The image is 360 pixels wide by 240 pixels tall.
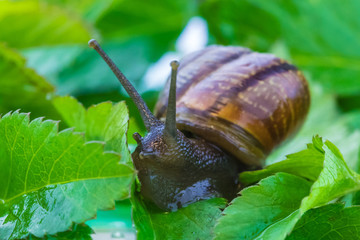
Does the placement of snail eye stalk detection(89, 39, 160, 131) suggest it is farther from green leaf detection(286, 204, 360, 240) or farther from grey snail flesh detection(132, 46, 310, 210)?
green leaf detection(286, 204, 360, 240)

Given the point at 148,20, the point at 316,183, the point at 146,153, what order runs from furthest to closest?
the point at 148,20 → the point at 146,153 → the point at 316,183

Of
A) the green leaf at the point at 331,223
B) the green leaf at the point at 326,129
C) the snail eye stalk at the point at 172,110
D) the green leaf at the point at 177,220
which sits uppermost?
the snail eye stalk at the point at 172,110

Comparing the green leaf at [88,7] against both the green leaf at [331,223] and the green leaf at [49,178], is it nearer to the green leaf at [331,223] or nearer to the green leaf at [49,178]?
the green leaf at [49,178]

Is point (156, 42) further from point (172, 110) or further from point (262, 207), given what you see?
point (262, 207)

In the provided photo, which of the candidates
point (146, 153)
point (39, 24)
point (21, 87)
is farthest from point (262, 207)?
point (39, 24)

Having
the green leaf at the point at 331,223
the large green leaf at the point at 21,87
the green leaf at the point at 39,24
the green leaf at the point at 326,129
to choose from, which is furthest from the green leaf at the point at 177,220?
the green leaf at the point at 39,24

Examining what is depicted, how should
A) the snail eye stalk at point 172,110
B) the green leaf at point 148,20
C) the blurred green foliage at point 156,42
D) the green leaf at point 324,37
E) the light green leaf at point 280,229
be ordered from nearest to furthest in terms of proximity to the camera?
the light green leaf at point 280,229 < the snail eye stalk at point 172,110 < the blurred green foliage at point 156,42 < the green leaf at point 324,37 < the green leaf at point 148,20
